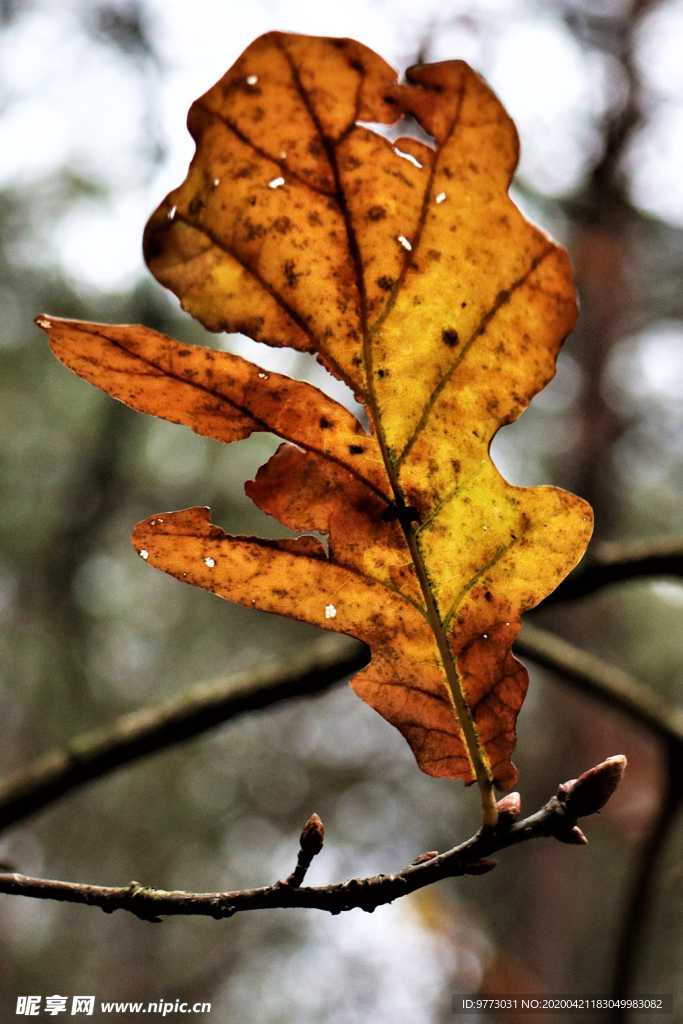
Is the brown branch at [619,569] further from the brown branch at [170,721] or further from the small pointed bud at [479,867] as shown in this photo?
the small pointed bud at [479,867]

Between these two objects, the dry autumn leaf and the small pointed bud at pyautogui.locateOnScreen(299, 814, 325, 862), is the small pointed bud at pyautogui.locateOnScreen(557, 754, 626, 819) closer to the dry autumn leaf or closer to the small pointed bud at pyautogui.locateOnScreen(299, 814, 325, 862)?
the dry autumn leaf

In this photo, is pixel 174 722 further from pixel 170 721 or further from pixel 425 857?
pixel 425 857

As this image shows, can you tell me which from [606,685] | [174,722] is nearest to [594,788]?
[174,722]

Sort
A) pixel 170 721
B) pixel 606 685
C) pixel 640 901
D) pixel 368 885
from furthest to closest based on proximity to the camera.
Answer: pixel 640 901
pixel 606 685
pixel 170 721
pixel 368 885

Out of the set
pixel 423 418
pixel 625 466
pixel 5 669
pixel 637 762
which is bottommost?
pixel 5 669

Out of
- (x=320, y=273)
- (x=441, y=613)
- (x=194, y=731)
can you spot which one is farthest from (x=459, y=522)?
(x=194, y=731)

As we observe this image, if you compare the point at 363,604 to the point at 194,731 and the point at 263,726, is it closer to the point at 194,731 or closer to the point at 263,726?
the point at 194,731
